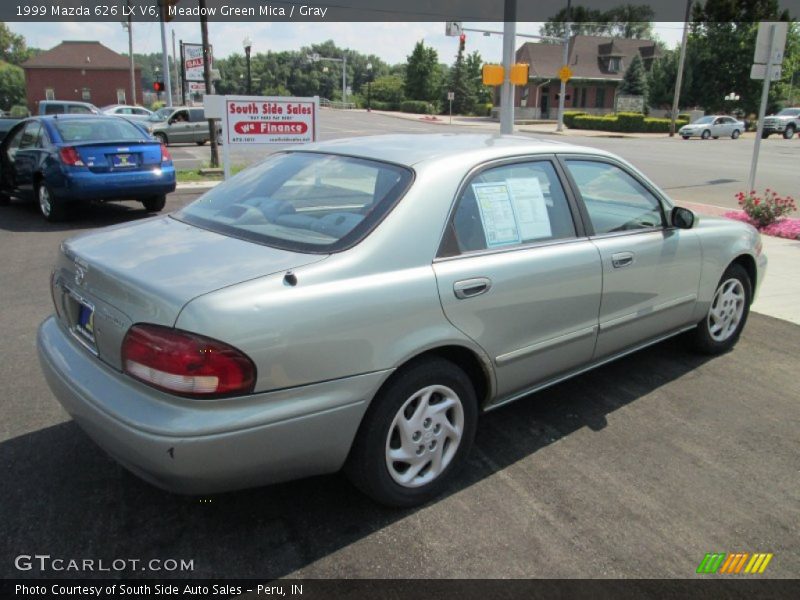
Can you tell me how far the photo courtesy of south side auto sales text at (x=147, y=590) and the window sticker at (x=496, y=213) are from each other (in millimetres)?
1767

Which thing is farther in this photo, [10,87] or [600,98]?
[10,87]

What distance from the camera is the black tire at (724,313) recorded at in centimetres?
472

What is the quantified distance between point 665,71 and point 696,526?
192 feet

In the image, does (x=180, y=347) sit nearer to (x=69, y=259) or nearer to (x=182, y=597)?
(x=182, y=597)

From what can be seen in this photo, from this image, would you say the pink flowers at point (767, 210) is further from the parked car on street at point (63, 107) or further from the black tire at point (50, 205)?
the parked car on street at point (63, 107)

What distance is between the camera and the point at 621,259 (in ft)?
12.3

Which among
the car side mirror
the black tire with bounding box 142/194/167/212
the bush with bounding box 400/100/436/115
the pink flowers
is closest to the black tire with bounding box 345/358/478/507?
the car side mirror

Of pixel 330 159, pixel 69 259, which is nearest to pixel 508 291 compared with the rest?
pixel 330 159

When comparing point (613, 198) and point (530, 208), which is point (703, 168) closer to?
point (613, 198)

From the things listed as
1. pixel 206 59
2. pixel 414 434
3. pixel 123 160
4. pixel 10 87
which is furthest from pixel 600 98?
pixel 414 434

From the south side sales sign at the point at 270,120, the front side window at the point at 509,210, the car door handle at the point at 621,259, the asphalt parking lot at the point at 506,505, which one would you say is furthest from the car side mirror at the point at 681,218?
the south side sales sign at the point at 270,120

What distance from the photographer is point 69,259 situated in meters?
3.08

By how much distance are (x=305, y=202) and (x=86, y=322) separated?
117 cm

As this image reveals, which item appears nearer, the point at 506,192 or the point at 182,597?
the point at 182,597
